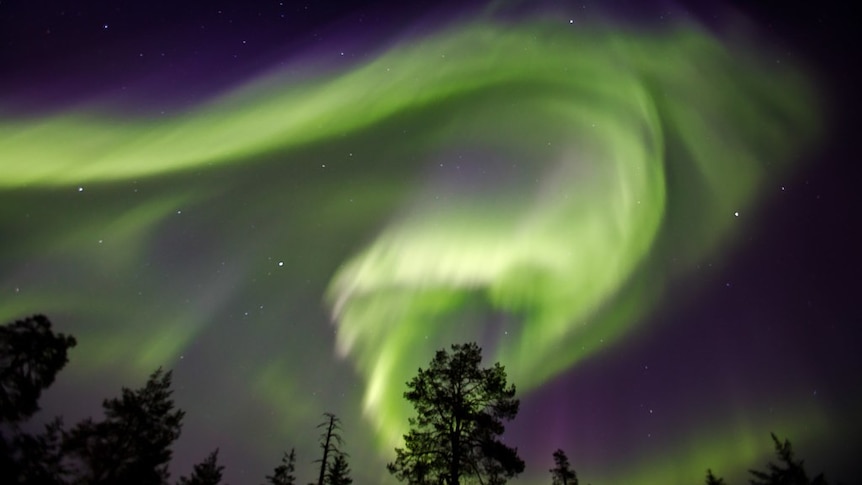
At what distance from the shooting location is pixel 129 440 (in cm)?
1977

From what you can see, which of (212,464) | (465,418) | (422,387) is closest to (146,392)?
(212,464)

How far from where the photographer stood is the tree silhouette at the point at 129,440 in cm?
1870

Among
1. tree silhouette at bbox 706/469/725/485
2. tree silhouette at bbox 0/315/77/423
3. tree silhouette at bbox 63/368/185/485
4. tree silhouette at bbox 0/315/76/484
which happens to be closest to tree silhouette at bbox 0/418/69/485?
tree silhouette at bbox 0/315/76/484

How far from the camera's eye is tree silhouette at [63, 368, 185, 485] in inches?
736

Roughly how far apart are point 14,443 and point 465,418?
536 inches

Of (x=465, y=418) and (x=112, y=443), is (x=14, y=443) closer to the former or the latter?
(x=465, y=418)

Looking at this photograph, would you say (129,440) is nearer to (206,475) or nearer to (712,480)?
(206,475)

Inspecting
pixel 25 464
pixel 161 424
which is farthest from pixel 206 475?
pixel 25 464

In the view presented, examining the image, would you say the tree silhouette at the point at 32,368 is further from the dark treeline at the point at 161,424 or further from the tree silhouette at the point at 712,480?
the tree silhouette at the point at 712,480

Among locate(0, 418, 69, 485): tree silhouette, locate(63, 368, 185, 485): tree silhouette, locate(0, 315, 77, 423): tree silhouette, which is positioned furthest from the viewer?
locate(63, 368, 185, 485): tree silhouette

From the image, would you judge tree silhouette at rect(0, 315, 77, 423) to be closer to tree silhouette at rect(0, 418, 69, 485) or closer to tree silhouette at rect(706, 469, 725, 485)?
tree silhouette at rect(0, 418, 69, 485)

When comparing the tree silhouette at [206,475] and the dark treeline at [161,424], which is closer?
the dark treeline at [161,424]

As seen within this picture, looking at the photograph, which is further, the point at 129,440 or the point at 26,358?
the point at 129,440

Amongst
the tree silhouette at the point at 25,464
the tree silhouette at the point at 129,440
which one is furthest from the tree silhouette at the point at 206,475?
the tree silhouette at the point at 25,464
